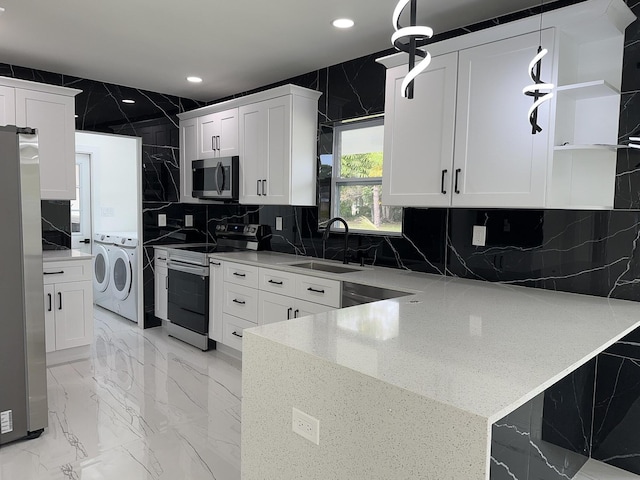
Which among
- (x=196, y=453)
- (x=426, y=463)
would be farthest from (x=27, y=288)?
(x=426, y=463)

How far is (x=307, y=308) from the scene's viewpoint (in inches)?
126

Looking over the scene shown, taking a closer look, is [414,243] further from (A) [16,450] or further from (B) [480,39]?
(A) [16,450]

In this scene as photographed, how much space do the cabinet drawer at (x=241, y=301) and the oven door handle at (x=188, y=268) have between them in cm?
29

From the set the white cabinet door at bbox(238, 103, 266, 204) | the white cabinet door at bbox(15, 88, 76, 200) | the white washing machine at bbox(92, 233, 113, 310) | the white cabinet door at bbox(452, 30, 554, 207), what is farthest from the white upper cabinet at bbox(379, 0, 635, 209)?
the white washing machine at bbox(92, 233, 113, 310)

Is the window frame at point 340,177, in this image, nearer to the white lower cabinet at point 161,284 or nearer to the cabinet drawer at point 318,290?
the cabinet drawer at point 318,290

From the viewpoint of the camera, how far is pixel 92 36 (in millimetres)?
3209

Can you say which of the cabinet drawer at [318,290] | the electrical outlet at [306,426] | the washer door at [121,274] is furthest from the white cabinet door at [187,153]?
the electrical outlet at [306,426]

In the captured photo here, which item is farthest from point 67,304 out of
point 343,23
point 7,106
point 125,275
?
point 343,23

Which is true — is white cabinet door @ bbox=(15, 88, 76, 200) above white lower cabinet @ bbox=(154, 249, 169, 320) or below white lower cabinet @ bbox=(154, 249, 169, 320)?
above

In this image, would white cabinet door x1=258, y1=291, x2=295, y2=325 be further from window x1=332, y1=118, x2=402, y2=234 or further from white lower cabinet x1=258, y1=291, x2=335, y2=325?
window x1=332, y1=118, x2=402, y2=234

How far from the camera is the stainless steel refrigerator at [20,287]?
236 centimetres

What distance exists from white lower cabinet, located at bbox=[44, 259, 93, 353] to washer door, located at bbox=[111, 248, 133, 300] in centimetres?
115

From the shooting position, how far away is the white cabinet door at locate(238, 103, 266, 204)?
4.00 metres

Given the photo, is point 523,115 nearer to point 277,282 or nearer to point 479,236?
point 479,236
